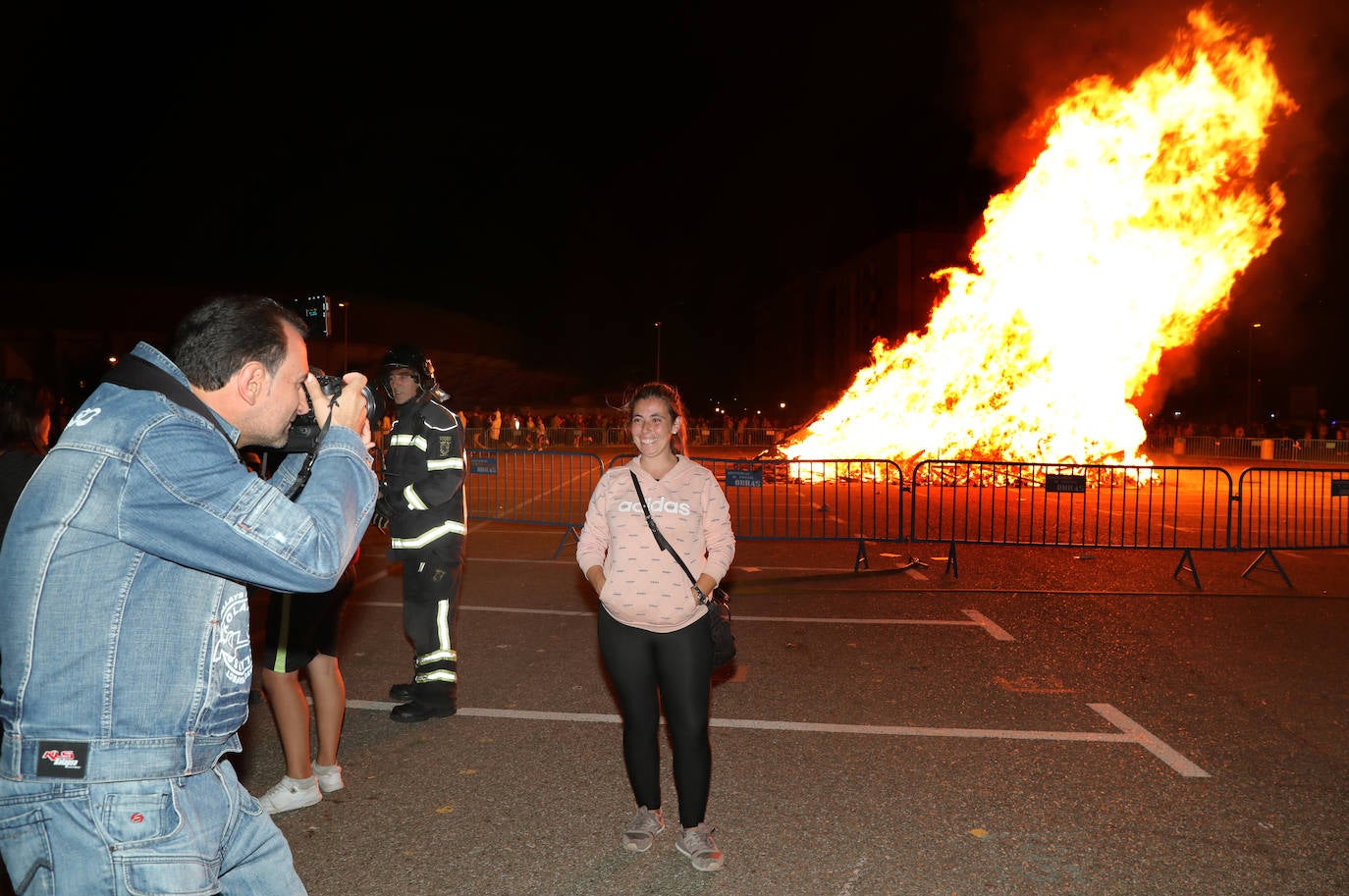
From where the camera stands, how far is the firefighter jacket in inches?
215

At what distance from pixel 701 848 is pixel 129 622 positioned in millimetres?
2677

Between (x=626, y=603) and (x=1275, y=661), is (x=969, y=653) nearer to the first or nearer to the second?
(x=1275, y=661)

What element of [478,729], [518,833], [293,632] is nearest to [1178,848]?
[518,833]

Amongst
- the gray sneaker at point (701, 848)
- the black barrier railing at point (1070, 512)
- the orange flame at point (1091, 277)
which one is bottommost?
the gray sneaker at point (701, 848)

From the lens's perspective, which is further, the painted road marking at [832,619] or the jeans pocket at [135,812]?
the painted road marking at [832,619]

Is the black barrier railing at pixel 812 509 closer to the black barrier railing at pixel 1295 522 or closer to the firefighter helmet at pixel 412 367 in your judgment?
the black barrier railing at pixel 1295 522

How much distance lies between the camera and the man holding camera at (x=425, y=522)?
5.46m

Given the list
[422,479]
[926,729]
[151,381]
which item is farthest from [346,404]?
[926,729]

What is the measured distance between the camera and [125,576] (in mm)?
1780

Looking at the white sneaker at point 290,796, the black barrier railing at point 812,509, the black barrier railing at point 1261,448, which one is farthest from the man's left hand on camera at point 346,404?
the black barrier railing at point 1261,448

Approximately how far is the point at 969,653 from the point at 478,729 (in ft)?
12.7

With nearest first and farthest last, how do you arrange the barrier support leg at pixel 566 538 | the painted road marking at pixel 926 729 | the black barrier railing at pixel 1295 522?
the painted road marking at pixel 926 729
the black barrier railing at pixel 1295 522
the barrier support leg at pixel 566 538

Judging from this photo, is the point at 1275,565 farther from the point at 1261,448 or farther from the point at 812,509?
the point at 1261,448

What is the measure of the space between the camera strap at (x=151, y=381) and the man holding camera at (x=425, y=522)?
11.7ft
